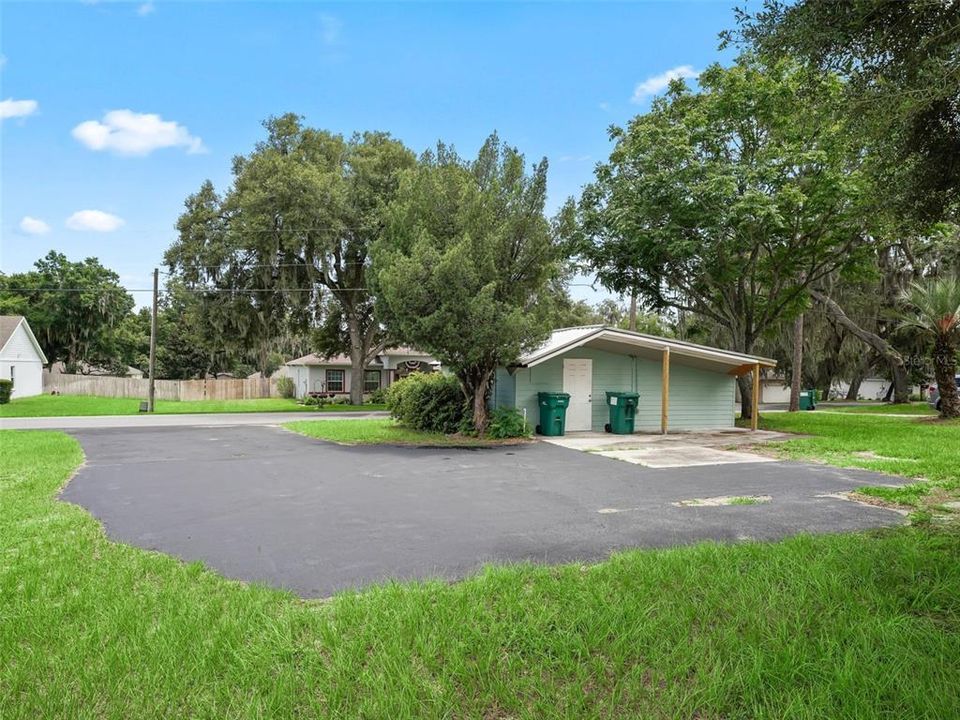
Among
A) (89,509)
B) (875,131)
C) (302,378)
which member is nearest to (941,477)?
(875,131)

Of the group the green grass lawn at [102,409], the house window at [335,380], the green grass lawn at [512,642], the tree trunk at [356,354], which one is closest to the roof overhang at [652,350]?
the green grass lawn at [512,642]

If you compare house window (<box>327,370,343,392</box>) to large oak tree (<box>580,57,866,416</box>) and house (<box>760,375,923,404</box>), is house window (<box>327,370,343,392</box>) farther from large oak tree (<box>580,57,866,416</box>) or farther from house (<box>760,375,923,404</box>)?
house (<box>760,375,923,404</box>)

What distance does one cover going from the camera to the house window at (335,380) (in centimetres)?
3459

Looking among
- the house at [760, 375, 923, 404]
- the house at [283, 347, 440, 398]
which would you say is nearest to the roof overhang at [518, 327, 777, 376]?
the house at [283, 347, 440, 398]

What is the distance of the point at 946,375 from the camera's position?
1736 cm

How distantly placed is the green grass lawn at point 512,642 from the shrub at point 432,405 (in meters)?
11.0

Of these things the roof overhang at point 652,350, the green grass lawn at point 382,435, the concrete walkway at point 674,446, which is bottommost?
the green grass lawn at point 382,435

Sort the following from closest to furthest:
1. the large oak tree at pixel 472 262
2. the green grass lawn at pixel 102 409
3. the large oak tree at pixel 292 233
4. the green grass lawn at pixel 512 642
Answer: the green grass lawn at pixel 512 642 → the large oak tree at pixel 472 262 → the green grass lawn at pixel 102 409 → the large oak tree at pixel 292 233

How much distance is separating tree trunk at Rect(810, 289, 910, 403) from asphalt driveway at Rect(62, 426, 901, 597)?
52.1ft

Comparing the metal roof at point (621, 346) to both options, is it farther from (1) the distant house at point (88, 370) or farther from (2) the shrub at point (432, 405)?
(1) the distant house at point (88, 370)

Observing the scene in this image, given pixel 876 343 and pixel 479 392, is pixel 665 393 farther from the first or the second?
pixel 876 343

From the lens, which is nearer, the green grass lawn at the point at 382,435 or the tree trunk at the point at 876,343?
the green grass lawn at the point at 382,435

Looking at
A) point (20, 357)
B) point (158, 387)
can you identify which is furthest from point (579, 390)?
point (20, 357)

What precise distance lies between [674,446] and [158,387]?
3047 centimetres
